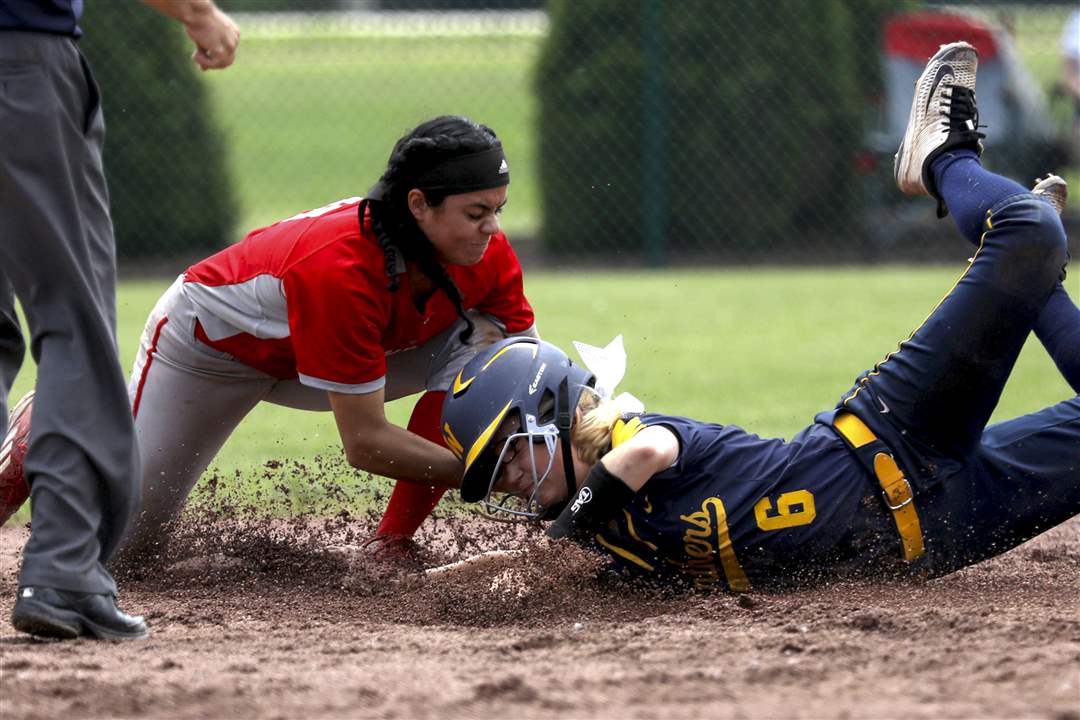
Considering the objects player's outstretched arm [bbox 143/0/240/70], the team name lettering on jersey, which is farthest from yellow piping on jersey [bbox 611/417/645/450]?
player's outstretched arm [bbox 143/0/240/70]

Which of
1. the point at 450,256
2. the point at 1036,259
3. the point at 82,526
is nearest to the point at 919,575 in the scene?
the point at 1036,259

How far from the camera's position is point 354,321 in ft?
13.4

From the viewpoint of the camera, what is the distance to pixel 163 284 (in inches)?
478

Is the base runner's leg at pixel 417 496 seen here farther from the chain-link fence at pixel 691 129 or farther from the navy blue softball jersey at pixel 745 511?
the chain-link fence at pixel 691 129

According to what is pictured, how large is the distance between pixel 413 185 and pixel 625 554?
1207mm

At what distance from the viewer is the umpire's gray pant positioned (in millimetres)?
3188

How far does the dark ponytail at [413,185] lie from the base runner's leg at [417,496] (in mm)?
554

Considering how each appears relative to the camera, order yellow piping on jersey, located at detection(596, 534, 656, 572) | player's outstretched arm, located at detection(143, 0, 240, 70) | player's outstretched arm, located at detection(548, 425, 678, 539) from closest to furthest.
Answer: player's outstretched arm, located at detection(143, 0, 240, 70) < player's outstretched arm, located at detection(548, 425, 678, 539) < yellow piping on jersey, located at detection(596, 534, 656, 572)

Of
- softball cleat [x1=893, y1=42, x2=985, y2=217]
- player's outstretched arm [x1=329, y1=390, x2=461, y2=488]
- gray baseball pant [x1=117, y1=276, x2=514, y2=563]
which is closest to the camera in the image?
player's outstretched arm [x1=329, y1=390, x2=461, y2=488]

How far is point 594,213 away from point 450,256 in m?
9.05

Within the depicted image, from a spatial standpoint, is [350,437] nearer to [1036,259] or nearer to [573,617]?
[573,617]

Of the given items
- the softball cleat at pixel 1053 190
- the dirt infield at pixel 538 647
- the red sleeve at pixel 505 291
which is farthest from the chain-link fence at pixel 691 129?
the dirt infield at pixel 538 647

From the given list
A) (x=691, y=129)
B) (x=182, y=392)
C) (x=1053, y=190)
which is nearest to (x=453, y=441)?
(x=182, y=392)

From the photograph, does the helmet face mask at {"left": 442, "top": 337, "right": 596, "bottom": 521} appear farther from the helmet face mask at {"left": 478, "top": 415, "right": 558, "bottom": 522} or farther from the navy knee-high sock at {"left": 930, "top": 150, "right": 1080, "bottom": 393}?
the navy knee-high sock at {"left": 930, "top": 150, "right": 1080, "bottom": 393}
